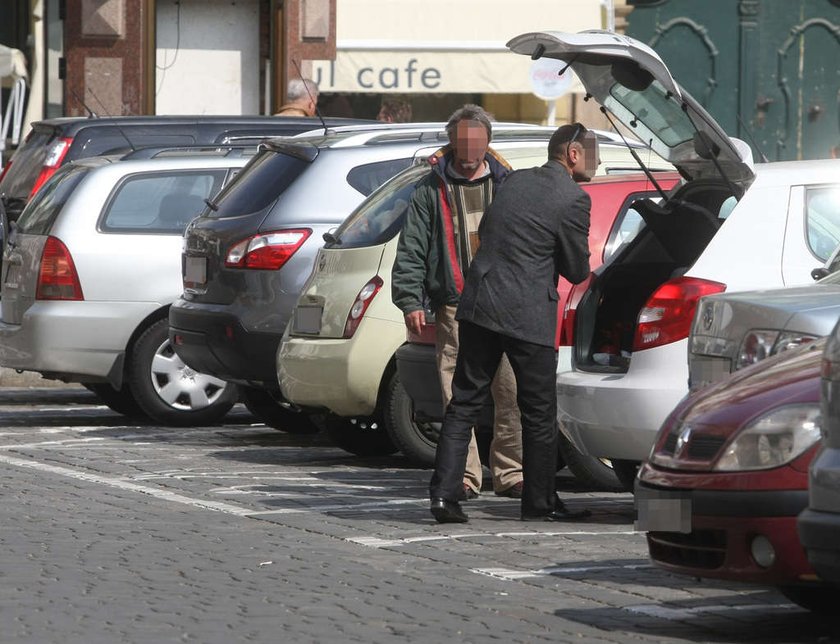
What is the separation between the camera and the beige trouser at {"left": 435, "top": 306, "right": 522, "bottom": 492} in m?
9.63

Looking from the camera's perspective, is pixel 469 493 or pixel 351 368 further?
pixel 351 368

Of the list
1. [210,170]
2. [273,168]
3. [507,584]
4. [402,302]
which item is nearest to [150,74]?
[210,170]

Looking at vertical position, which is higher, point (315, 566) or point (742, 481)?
point (742, 481)

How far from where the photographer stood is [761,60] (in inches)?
1019

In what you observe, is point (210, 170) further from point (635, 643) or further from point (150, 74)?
point (150, 74)

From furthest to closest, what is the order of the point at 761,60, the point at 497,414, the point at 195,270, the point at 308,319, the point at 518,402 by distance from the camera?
1. the point at 761,60
2. the point at 195,270
3. the point at 308,319
4. the point at 497,414
5. the point at 518,402

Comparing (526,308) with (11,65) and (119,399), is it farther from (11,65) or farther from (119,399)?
(11,65)

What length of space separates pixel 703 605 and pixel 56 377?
23.7 feet

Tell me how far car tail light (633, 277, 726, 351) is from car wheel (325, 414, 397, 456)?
3.51 m

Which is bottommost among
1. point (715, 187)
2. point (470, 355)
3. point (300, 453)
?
point (300, 453)

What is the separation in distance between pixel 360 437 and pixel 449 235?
9.00 feet

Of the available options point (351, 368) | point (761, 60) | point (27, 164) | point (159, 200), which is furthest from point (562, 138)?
point (761, 60)

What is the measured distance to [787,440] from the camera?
6422 mm

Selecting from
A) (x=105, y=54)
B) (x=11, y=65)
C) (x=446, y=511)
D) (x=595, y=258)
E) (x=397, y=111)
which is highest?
(x=105, y=54)
